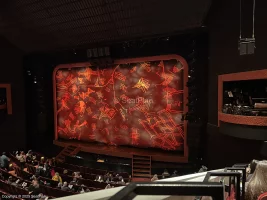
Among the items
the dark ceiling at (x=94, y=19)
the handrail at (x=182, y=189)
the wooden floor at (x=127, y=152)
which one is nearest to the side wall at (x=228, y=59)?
the dark ceiling at (x=94, y=19)

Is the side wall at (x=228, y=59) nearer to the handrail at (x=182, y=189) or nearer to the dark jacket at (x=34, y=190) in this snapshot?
the dark jacket at (x=34, y=190)

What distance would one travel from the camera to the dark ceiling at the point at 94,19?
8.07 metres

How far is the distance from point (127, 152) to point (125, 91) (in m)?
2.82

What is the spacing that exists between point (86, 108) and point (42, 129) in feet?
8.54

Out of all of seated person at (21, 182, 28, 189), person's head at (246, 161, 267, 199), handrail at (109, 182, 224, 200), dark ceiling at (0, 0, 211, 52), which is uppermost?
dark ceiling at (0, 0, 211, 52)

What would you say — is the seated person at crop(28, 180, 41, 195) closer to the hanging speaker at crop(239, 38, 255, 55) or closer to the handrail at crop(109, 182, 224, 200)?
the hanging speaker at crop(239, 38, 255, 55)

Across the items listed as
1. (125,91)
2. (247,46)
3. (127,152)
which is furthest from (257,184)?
(125,91)

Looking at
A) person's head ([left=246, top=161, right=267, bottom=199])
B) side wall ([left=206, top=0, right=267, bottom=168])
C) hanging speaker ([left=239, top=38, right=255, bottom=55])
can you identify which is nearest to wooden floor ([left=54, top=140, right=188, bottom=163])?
side wall ([left=206, top=0, right=267, bottom=168])

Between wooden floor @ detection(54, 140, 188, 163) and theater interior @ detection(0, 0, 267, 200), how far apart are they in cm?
5

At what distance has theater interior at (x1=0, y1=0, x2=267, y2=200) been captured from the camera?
249 inches

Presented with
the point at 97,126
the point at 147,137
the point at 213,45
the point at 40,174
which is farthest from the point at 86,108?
the point at 213,45

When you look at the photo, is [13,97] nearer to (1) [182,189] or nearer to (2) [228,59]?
(2) [228,59]

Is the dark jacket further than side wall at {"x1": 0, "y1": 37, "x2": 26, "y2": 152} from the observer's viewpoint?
No

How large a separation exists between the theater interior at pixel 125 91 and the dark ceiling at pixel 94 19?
1.8 inches
